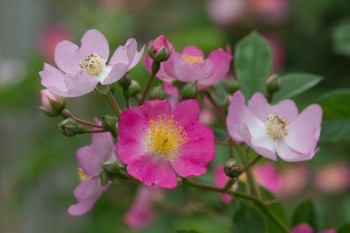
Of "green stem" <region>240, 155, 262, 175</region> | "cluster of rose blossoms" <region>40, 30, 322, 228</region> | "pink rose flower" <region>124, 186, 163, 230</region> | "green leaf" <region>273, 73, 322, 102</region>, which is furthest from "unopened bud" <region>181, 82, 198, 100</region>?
"pink rose flower" <region>124, 186, 163, 230</region>

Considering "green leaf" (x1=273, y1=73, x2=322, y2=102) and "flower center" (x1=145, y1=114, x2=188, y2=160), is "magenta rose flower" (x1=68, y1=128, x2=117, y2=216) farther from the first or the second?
"green leaf" (x1=273, y1=73, x2=322, y2=102)

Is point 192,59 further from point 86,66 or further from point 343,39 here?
point 343,39

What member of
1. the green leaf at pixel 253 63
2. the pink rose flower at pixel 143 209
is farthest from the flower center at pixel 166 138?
the pink rose flower at pixel 143 209

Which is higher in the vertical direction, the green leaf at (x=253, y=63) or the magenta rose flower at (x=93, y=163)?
the green leaf at (x=253, y=63)

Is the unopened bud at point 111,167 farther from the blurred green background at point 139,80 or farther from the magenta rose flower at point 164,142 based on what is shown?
the blurred green background at point 139,80

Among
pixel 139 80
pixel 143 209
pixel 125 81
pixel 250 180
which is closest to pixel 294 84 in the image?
pixel 250 180

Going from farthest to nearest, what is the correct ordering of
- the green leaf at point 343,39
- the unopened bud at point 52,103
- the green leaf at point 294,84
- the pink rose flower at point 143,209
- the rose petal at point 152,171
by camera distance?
1. the green leaf at point 343,39
2. the pink rose flower at point 143,209
3. the green leaf at point 294,84
4. the unopened bud at point 52,103
5. the rose petal at point 152,171

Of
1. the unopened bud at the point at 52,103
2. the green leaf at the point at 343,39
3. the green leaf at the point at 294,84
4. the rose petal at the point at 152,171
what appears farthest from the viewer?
the green leaf at the point at 343,39
